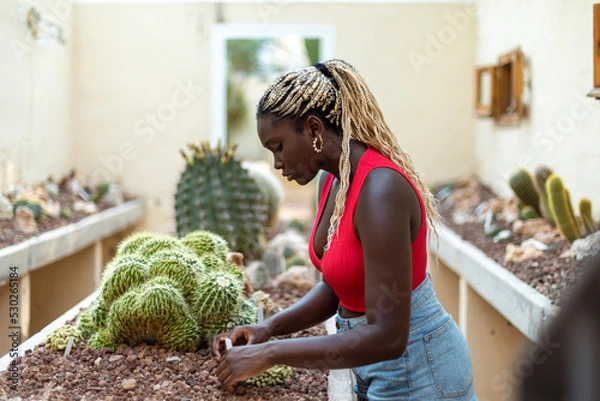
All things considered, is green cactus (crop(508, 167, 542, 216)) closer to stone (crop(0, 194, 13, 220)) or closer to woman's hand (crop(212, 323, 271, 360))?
woman's hand (crop(212, 323, 271, 360))

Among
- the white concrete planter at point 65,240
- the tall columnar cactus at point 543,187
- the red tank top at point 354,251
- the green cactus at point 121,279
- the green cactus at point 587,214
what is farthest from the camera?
the tall columnar cactus at point 543,187

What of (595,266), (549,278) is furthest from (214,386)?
(549,278)

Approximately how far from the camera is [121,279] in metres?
1.95

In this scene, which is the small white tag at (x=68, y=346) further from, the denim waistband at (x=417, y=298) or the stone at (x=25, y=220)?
the stone at (x=25, y=220)

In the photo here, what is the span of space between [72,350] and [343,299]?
2.92ft

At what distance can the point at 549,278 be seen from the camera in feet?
10.3

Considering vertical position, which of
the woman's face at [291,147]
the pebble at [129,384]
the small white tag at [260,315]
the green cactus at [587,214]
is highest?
the woman's face at [291,147]

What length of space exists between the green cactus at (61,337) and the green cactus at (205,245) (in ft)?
1.49

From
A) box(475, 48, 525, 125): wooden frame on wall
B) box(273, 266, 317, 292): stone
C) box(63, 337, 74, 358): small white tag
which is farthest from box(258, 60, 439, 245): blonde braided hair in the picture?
box(475, 48, 525, 125): wooden frame on wall

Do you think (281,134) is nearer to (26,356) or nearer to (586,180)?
(26,356)

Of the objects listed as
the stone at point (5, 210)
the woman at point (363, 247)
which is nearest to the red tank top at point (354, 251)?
the woman at point (363, 247)

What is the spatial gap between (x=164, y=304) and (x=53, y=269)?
336cm

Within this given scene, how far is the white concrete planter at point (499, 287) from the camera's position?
277cm

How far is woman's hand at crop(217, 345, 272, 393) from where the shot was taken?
1408 millimetres
